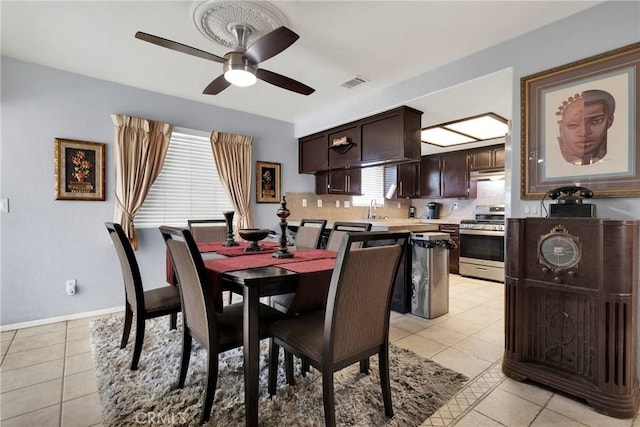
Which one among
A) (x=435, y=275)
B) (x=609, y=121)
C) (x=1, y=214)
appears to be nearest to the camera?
(x=609, y=121)

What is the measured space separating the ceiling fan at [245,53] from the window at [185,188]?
156 cm

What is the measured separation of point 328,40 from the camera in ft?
7.68

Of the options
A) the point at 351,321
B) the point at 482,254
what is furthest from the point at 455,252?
the point at 351,321

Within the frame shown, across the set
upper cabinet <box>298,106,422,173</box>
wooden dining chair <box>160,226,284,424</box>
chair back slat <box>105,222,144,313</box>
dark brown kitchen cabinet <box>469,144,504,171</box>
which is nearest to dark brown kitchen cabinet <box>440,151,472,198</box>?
dark brown kitchen cabinet <box>469,144,504,171</box>

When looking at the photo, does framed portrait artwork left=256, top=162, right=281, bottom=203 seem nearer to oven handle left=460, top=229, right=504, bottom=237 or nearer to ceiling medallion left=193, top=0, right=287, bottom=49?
ceiling medallion left=193, top=0, right=287, bottom=49

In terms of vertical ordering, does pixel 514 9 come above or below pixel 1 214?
above

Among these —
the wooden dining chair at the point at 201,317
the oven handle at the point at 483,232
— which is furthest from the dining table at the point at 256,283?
the oven handle at the point at 483,232

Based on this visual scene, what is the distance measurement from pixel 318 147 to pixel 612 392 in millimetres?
3750

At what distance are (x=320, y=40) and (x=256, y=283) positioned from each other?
195 centimetres

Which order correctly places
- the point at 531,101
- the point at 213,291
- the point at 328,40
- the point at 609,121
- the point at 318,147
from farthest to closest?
the point at 318,147 → the point at 328,40 → the point at 531,101 → the point at 609,121 → the point at 213,291

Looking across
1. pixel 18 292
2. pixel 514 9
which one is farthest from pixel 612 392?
pixel 18 292

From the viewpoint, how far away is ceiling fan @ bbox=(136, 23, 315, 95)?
5.59 feet

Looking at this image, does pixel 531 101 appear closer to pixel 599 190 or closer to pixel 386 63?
pixel 599 190

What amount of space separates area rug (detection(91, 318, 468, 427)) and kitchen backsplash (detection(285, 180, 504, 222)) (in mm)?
2676
